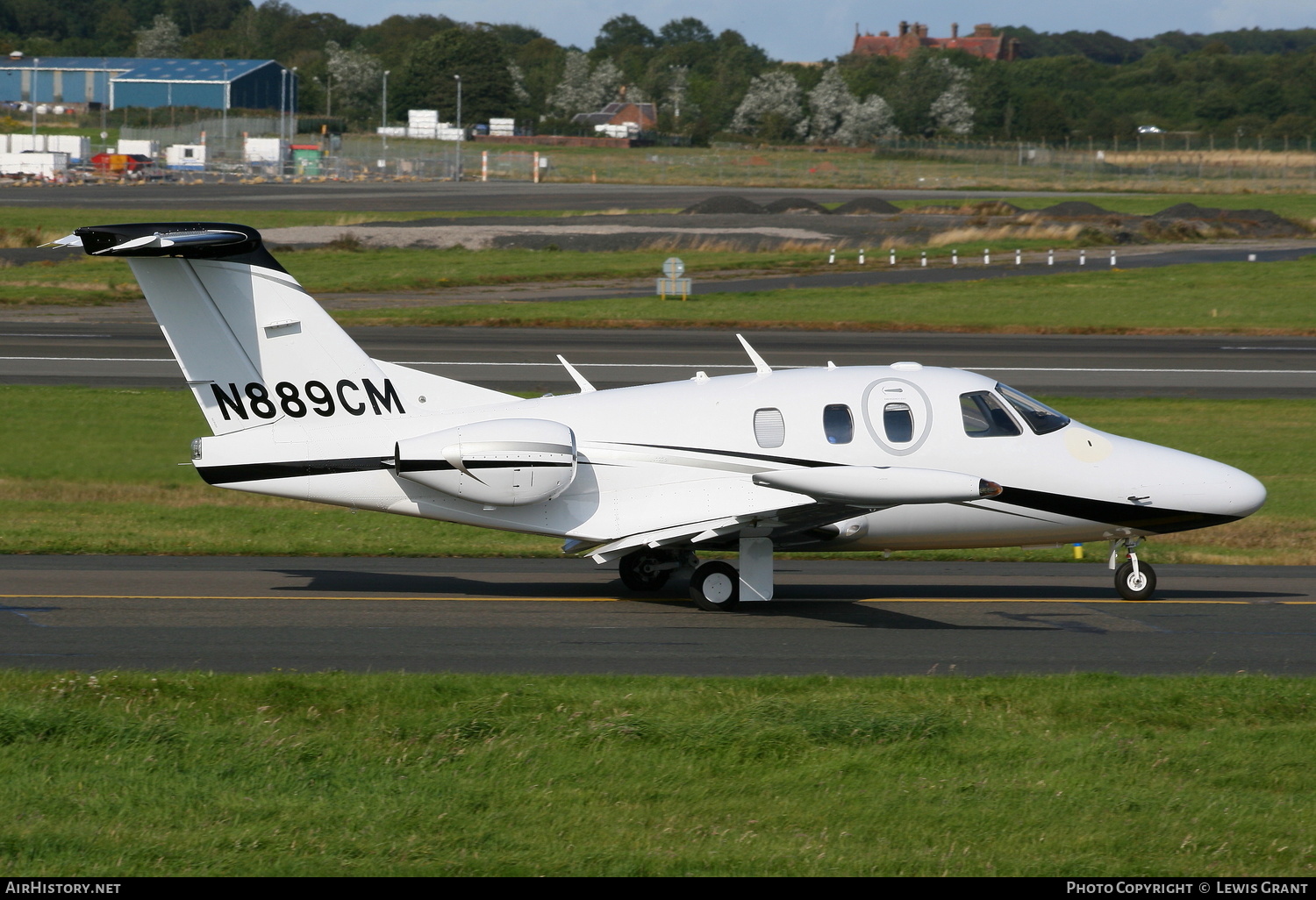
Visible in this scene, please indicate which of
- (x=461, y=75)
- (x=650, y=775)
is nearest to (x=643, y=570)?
(x=650, y=775)

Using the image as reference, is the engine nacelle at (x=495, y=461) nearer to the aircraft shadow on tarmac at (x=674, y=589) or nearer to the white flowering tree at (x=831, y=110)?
the aircraft shadow on tarmac at (x=674, y=589)

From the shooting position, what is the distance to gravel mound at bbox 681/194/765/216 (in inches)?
3322

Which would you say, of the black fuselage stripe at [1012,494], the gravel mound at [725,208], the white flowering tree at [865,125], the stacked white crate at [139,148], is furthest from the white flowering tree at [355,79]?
the black fuselage stripe at [1012,494]

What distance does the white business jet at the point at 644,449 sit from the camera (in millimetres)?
16109

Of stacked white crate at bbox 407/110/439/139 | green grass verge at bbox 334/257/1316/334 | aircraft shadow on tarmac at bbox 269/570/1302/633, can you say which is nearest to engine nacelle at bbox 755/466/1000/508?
aircraft shadow on tarmac at bbox 269/570/1302/633

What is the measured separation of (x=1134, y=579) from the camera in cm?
1738

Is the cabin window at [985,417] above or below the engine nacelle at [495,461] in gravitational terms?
above

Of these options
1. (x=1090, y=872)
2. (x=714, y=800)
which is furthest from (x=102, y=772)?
(x=1090, y=872)

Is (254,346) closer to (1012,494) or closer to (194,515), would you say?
(194,515)

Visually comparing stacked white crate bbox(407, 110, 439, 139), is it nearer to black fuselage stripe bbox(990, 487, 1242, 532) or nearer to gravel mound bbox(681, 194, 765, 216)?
gravel mound bbox(681, 194, 765, 216)

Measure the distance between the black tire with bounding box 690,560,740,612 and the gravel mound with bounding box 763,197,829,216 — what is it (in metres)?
70.1

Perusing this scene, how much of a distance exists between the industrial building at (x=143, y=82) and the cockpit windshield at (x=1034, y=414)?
147220 millimetres

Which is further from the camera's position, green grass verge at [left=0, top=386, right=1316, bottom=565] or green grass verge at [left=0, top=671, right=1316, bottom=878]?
green grass verge at [left=0, top=386, right=1316, bottom=565]

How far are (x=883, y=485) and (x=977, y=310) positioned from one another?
37.5 m
